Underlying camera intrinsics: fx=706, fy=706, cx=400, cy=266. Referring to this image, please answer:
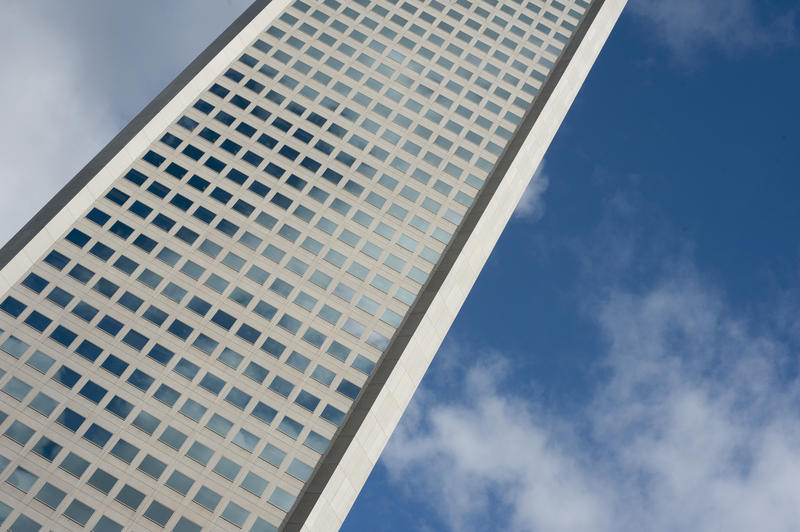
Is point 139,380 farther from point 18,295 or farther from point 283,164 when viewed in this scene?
point 283,164

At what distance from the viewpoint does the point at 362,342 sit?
62.1 meters

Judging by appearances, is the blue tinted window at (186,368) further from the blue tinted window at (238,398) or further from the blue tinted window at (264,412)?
the blue tinted window at (264,412)

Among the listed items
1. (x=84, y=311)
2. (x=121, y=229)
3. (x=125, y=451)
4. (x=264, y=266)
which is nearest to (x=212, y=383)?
(x=125, y=451)

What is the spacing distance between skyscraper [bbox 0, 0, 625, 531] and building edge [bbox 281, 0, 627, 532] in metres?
0.24

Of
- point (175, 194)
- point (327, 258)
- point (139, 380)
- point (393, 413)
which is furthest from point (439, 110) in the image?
point (139, 380)

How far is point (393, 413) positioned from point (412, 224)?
1957 centimetres

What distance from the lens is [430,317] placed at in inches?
2514

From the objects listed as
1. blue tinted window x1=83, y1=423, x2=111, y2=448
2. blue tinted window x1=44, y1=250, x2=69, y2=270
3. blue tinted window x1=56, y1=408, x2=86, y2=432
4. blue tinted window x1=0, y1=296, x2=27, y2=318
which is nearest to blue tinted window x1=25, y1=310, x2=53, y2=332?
blue tinted window x1=0, y1=296, x2=27, y2=318

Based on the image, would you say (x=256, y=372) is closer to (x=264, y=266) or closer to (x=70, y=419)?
(x=264, y=266)

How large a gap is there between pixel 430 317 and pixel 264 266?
51.8 feet

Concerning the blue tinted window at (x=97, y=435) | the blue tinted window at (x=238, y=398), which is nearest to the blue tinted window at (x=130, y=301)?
the blue tinted window at (x=97, y=435)

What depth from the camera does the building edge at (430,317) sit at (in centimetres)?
5453

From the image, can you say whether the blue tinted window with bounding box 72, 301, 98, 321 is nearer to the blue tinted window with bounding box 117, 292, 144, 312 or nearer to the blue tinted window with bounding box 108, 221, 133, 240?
the blue tinted window with bounding box 117, 292, 144, 312

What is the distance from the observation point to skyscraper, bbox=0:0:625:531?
53.1m
